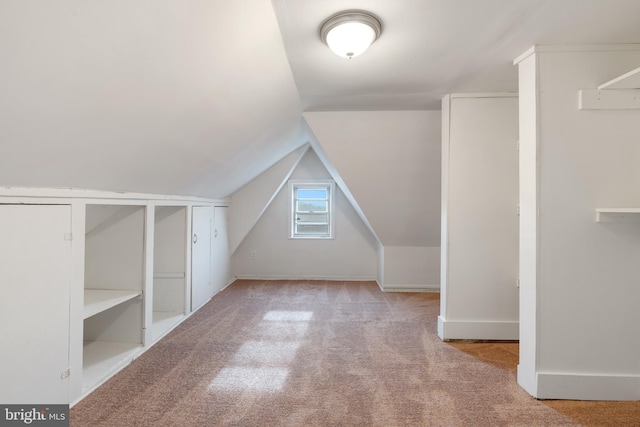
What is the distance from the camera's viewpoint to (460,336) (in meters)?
2.60

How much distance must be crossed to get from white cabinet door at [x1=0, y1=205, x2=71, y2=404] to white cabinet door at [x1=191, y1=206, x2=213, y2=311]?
5.31 feet

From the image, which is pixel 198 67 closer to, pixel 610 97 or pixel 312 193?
pixel 610 97

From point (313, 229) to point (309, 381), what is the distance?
10.5 ft

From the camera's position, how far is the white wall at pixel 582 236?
1791mm

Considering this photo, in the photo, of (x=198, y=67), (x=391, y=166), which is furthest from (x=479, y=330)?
(x=198, y=67)

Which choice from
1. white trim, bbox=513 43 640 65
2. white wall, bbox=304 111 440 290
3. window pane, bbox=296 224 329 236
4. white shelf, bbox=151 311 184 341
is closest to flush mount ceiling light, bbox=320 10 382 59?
white trim, bbox=513 43 640 65

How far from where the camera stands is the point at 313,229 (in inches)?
199

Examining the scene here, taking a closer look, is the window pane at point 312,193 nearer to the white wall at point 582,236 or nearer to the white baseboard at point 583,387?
the white wall at point 582,236

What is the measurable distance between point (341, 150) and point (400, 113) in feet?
2.09

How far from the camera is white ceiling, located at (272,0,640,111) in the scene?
1.46 meters

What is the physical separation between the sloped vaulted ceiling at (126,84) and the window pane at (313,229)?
2861 mm

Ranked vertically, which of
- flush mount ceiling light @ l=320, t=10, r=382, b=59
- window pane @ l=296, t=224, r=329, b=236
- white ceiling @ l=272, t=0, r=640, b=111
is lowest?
window pane @ l=296, t=224, r=329, b=236

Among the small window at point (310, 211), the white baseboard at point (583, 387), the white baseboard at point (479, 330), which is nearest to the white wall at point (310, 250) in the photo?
the small window at point (310, 211)

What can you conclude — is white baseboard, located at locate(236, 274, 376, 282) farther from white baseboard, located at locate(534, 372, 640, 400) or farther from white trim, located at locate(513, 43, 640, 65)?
white trim, located at locate(513, 43, 640, 65)
